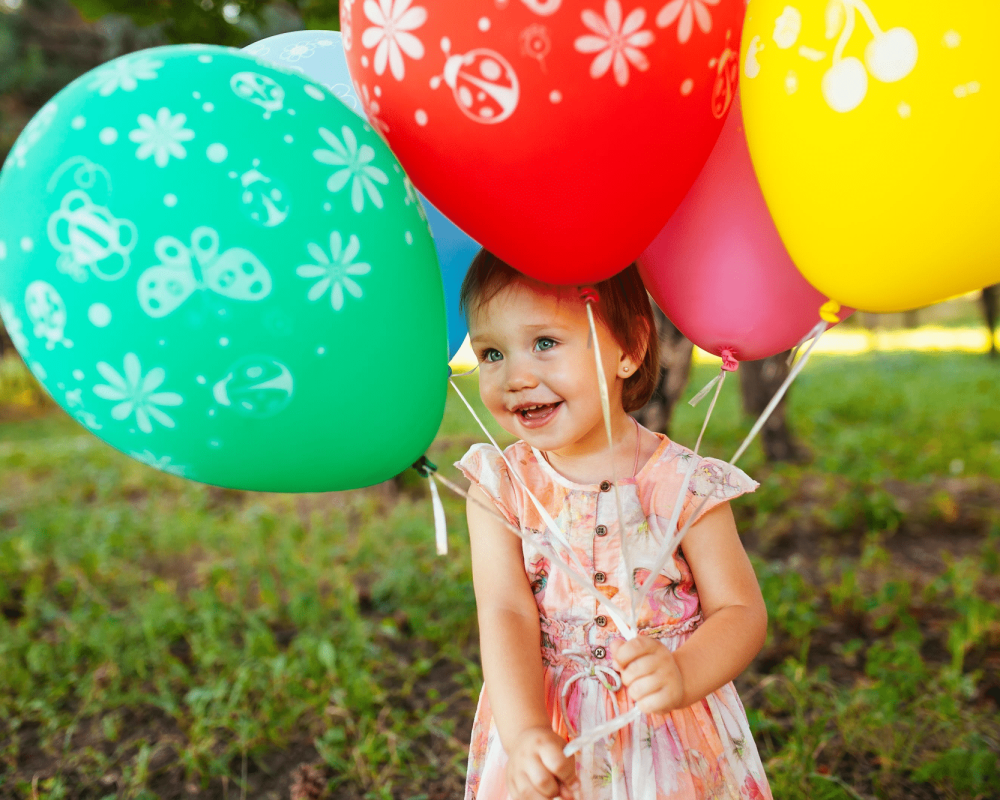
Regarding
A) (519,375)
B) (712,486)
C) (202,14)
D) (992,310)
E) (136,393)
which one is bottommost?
(992,310)

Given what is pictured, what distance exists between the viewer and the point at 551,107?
0.99 meters

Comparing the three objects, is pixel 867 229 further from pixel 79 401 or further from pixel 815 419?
pixel 815 419

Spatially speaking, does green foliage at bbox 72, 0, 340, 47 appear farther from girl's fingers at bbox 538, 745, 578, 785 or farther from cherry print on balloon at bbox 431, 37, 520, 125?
girl's fingers at bbox 538, 745, 578, 785

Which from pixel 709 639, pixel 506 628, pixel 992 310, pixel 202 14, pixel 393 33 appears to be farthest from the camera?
pixel 992 310

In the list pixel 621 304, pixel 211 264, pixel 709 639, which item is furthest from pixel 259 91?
pixel 709 639

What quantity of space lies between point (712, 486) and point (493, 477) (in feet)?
1.25

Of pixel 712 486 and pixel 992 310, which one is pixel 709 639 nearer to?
pixel 712 486

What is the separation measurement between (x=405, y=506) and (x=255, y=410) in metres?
3.18

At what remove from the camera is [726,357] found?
135 cm

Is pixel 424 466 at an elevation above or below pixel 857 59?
below

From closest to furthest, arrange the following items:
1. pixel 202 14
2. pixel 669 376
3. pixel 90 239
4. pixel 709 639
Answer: pixel 90 239 → pixel 709 639 → pixel 202 14 → pixel 669 376

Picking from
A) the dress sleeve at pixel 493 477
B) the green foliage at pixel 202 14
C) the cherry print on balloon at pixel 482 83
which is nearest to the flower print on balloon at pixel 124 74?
the cherry print on balloon at pixel 482 83

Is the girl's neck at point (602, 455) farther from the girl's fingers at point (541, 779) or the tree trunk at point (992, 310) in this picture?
the tree trunk at point (992, 310)

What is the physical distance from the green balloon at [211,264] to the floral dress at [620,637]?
44 centimetres
